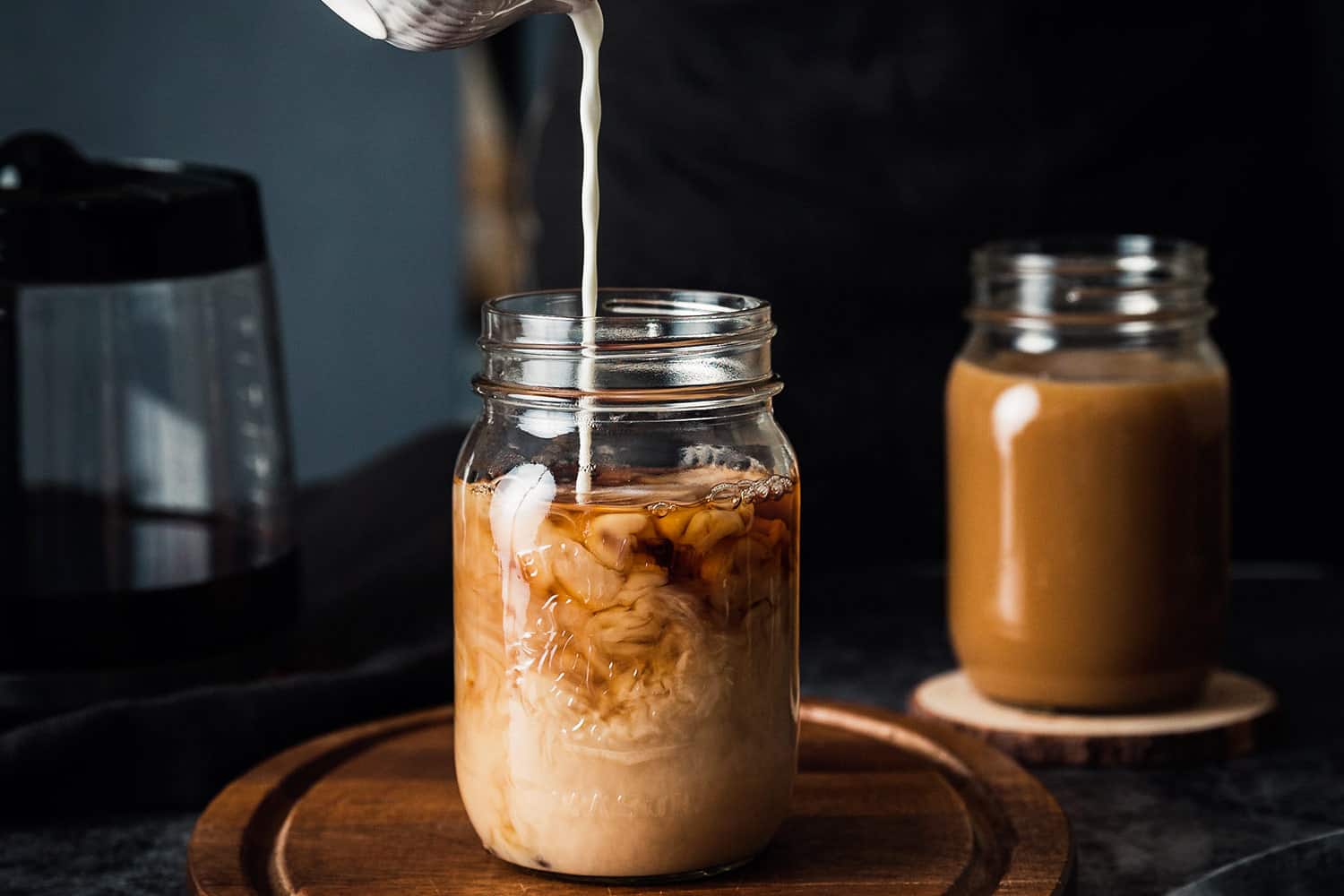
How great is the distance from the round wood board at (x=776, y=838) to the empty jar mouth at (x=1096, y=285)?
294mm

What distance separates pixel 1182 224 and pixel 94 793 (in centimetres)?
123

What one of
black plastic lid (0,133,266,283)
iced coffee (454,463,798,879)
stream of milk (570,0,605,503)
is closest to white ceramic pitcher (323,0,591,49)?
stream of milk (570,0,605,503)

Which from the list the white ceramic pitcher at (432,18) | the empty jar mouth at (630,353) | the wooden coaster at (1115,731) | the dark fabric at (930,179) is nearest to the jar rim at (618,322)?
the empty jar mouth at (630,353)

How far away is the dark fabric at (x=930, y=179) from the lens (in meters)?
1.64

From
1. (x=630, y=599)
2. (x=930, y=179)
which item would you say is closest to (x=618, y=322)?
(x=630, y=599)

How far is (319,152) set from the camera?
3379 millimetres

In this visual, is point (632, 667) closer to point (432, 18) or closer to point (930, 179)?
point (432, 18)

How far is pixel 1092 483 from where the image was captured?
3.39ft

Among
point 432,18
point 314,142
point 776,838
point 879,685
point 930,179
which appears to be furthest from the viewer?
point 314,142

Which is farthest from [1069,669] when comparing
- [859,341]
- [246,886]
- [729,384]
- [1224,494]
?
[859,341]

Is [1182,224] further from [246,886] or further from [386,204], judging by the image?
[386,204]

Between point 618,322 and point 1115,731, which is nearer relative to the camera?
point 618,322

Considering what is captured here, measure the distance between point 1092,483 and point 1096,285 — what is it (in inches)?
5.6

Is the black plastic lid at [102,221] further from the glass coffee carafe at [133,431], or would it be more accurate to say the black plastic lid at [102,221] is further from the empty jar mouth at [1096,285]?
the empty jar mouth at [1096,285]
